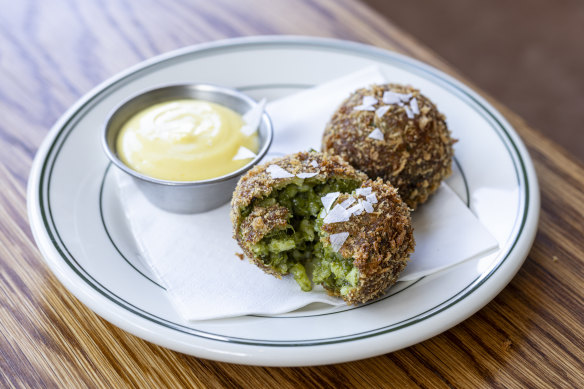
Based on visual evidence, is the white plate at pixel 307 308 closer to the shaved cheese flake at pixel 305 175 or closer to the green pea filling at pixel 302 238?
the green pea filling at pixel 302 238

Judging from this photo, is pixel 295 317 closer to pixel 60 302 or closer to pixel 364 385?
pixel 364 385

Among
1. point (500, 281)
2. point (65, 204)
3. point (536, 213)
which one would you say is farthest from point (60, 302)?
point (536, 213)

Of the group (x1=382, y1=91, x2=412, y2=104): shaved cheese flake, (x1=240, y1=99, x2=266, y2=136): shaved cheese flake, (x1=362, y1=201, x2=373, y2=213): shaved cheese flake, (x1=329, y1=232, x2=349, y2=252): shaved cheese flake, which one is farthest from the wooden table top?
(x1=240, y1=99, x2=266, y2=136): shaved cheese flake

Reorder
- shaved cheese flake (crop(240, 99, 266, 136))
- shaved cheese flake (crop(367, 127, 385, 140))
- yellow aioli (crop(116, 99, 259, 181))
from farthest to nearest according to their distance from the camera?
shaved cheese flake (crop(240, 99, 266, 136)) → yellow aioli (crop(116, 99, 259, 181)) → shaved cheese flake (crop(367, 127, 385, 140))

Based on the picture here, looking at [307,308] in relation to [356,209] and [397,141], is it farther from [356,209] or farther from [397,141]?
[397,141]

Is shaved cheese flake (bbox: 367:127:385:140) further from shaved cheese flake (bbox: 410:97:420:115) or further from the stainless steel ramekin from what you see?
the stainless steel ramekin

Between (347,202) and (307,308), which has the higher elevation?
(347,202)

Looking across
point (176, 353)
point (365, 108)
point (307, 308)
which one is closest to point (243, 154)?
point (365, 108)
